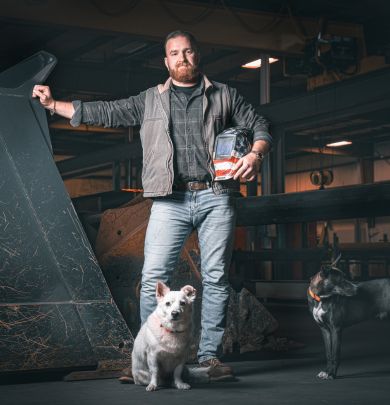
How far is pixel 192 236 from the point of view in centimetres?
518

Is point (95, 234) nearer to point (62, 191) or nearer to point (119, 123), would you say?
point (62, 191)

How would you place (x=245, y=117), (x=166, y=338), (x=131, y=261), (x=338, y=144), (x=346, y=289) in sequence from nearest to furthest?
(x=166, y=338)
(x=245, y=117)
(x=346, y=289)
(x=131, y=261)
(x=338, y=144)

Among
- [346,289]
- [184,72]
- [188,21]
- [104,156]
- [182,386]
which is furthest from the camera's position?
[104,156]

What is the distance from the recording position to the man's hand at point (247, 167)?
11.5 feet

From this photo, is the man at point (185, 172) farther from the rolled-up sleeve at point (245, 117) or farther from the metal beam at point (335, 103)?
the metal beam at point (335, 103)

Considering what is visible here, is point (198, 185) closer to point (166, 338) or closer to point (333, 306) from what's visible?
point (166, 338)

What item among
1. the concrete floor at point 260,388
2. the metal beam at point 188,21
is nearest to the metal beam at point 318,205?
the metal beam at point 188,21

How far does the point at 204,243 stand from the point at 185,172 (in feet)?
1.16

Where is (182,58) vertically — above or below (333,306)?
above

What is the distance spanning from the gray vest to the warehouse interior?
2.00 feet

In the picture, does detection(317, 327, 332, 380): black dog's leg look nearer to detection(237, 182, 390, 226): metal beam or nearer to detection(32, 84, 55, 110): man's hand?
detection(32, 84, 55, 110): man's hand

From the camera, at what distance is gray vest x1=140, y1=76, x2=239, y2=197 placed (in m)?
3.65

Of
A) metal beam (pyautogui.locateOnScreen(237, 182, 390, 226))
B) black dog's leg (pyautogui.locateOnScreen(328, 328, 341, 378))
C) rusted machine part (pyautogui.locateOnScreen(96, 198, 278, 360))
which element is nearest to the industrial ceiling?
metal beam (pyautogui.locateOnScreen(237, 182, 390, 226))

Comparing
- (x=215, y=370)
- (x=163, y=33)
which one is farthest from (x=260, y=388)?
(x=163, y=33)
